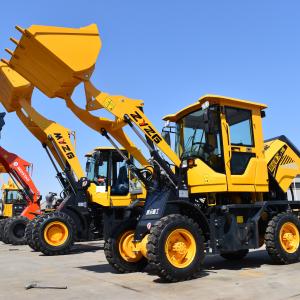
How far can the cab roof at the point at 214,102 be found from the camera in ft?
28.0

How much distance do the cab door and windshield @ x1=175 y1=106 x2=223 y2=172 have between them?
18 cm

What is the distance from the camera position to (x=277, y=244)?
8.34m

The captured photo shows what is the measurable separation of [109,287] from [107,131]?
356cm

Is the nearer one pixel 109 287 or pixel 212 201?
pixel 109 287

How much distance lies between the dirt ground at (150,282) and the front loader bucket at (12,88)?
5.01 metres

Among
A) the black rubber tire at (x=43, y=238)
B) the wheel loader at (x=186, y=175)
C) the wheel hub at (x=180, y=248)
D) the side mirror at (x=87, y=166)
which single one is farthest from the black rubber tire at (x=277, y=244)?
the side mirror at (x=87, y=166)

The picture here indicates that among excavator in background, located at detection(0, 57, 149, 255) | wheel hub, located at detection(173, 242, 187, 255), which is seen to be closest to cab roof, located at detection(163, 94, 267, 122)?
wheel hub, located at detection(173, 242, 187, 255)

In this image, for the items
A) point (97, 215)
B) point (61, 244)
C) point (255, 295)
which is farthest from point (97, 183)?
point (255, 295)

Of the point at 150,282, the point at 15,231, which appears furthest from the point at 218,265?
the point at 15,231

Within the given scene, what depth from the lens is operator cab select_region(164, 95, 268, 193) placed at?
8352 millimetres

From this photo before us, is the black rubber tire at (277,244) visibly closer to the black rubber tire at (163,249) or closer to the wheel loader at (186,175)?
the wheel loader at (186,175)

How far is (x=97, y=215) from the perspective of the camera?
44.8 ft

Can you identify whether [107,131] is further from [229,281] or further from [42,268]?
[229,281]

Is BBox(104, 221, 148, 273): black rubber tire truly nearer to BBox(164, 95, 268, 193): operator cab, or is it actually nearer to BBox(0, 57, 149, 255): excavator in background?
BBox(164, 95, 268, 193): operator cab
